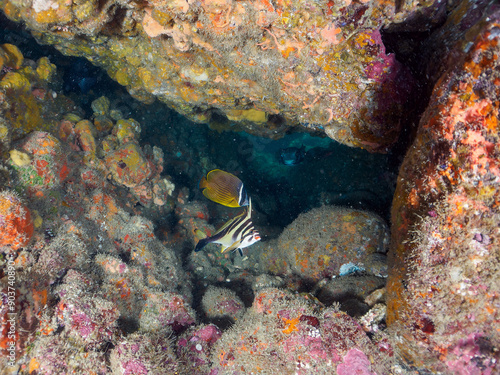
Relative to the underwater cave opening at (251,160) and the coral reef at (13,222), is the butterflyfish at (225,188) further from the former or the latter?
the underwater cave opening at (251,160)

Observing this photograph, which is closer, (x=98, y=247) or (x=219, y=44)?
(x=219, y=44)

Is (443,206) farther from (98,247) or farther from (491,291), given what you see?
(98,247)

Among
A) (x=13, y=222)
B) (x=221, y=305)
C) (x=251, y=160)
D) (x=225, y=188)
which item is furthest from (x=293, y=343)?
(x=251, y=160)

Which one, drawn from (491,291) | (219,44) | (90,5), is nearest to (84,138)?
(90,5)

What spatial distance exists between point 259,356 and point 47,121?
5109mm

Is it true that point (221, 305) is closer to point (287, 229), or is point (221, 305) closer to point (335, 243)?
point (287, 229)

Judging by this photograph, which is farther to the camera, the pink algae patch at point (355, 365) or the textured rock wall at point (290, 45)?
the textured rock wall at point (290, 45)

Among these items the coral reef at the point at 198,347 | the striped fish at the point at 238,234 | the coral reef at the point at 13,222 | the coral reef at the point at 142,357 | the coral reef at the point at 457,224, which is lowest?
the coral reef at the point at 198,347

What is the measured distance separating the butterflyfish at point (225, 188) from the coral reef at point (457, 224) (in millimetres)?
1941

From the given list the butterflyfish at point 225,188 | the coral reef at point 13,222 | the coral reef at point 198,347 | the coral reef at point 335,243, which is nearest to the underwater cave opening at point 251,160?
the coral reef at point 335,243

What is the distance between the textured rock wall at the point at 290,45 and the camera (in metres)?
2.75

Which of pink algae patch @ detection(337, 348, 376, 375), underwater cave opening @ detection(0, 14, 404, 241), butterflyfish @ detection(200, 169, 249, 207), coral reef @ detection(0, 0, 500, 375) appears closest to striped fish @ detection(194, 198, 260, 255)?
butterflyfish @ detection(200, 169, 249, 207)

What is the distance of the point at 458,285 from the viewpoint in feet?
6.16

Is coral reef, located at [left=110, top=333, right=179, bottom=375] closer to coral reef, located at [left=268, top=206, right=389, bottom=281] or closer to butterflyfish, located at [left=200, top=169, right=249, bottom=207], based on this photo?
butterflyfish, located at [left=200, top=169, right=249, bottom=207]
